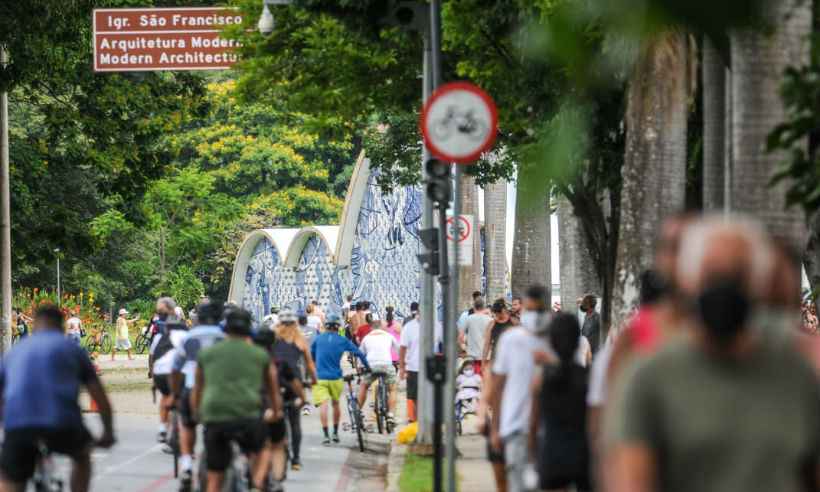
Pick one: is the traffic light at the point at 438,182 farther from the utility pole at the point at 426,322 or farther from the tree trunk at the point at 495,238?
the tree trunk at the point at 495,238

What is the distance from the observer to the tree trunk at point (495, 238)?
41.2m

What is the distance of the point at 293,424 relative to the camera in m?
19.4

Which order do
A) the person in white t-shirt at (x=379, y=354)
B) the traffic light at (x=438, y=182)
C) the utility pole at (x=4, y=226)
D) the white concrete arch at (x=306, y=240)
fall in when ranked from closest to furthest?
the traffic light at (x=438, y=182) < the person in white t-shirt at (x=379, y=354) < the utility pole at (x=4, y=226) < the white concrete arch at (x=306, y=240)

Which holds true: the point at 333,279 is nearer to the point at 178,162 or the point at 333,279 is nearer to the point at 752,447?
the point at 178,162

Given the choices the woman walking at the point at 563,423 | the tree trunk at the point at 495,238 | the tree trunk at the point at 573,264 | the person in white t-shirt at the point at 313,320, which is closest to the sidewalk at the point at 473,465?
the tree trunk at the point at 573,264

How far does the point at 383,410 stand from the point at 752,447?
2205cm

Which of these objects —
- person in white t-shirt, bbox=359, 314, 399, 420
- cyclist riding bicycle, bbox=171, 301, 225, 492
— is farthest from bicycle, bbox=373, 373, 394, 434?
cyclist riding bicycle, bbox=171, 301, 225, 492

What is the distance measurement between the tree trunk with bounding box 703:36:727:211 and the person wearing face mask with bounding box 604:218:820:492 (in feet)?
30.3

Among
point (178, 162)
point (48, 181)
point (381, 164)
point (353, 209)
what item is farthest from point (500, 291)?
point (178, 162)

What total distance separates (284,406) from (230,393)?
5866mm

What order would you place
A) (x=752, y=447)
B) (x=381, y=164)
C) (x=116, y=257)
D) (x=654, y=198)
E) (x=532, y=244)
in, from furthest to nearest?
(x=116, y=257), (x=381, y=164), (x=532, y=244), (x=654, y=198), (x=752, y=447)

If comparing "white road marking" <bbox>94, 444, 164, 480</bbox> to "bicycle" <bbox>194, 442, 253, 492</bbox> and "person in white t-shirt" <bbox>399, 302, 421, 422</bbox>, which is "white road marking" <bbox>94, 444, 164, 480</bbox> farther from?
"bicycle" <bbox>194, 442, 253, 492</bbox>

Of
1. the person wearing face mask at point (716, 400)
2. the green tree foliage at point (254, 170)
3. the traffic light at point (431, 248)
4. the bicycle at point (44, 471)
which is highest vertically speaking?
the green tree foliage at point (254, 170)

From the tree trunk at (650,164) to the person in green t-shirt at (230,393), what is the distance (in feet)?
23.0
